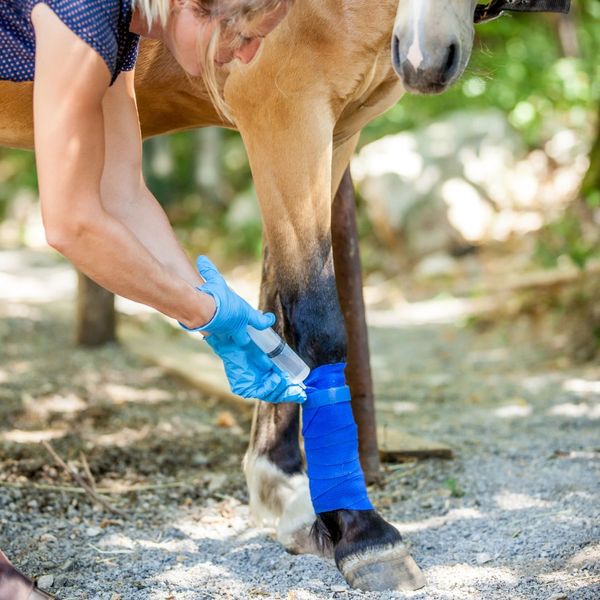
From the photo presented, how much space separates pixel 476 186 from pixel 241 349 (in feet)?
19.1

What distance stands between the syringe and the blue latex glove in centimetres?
4

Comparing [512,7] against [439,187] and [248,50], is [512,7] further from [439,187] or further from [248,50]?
[439,187]

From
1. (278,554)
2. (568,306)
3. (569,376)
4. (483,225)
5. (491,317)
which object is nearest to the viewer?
(278,554)

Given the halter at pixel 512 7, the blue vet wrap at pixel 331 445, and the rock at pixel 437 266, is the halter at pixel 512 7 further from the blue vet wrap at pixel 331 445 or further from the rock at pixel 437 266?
the rock at pixel 437 266

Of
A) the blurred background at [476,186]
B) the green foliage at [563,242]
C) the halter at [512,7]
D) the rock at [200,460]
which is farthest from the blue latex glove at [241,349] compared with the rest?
the blurred background at [476,186]

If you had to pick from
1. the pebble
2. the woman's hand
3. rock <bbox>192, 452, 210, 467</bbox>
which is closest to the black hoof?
the woman's hand

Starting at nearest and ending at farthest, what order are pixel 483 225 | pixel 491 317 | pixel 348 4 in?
pixel 348 4, pixel 491 317, pixel 483 225

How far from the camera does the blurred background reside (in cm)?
679

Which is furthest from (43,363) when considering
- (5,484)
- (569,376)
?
(569,376)

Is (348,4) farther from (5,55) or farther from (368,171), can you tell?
(368,171)

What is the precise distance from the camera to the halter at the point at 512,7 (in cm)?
234

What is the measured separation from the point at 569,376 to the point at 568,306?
0.85 metres

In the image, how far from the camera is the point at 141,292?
1962mm

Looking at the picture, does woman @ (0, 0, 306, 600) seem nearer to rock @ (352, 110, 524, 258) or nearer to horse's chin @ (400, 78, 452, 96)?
horse's chin @ (400, 78, 452, 96)
